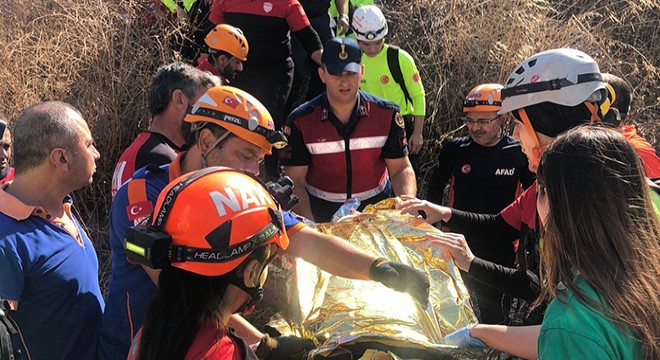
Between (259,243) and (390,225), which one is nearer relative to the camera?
(259,243)

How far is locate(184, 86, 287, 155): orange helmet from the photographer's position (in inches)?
95.3

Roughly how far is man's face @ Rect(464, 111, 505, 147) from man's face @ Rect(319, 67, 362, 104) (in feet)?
2.81

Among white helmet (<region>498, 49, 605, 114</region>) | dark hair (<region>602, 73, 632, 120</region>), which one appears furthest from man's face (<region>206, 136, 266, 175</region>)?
dark hair (<region>602, 73, 632, 120</region>)

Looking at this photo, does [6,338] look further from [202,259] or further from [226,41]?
[226,41]

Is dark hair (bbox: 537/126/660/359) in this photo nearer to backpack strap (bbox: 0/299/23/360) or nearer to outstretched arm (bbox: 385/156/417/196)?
backpack strap (bbox: 0/299/23/360)

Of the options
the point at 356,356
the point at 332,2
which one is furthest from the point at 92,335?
the point at 332,2

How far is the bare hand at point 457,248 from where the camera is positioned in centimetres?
267

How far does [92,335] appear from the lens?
225 cm

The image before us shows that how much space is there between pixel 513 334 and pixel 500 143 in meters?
2.27

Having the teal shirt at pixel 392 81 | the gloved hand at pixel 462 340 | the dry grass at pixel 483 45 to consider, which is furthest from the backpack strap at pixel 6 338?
the dry grass at pixel 483 45

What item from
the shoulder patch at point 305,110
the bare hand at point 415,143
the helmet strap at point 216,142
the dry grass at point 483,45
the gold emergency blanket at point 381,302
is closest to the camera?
the gold emergency blanket at point 381,302

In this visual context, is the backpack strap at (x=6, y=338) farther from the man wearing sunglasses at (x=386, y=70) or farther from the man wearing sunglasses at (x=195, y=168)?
the man wearing sunglasses at (x=386, y=70)

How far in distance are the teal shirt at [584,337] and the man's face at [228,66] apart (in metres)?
3.72

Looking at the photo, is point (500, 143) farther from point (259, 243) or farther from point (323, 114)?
point (259, 243)
